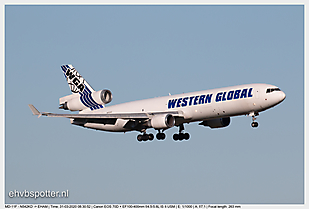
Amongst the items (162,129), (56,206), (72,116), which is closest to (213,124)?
(162,129)

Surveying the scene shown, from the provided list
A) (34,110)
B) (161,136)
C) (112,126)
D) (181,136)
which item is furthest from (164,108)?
(34,110)

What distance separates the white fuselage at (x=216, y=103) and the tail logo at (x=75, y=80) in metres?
9.32

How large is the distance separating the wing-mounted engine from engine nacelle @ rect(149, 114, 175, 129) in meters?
9.86

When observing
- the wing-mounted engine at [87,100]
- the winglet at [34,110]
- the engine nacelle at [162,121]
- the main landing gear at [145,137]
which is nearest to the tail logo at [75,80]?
the wing-mounted engine at [87,100]

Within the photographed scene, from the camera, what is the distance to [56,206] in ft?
164

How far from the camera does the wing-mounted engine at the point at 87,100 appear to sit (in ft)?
245

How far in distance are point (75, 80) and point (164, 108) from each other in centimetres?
1539

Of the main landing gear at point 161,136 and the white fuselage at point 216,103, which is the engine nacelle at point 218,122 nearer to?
the main landing gear at point 161,136

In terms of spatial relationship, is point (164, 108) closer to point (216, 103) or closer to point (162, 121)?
point (162, 121)

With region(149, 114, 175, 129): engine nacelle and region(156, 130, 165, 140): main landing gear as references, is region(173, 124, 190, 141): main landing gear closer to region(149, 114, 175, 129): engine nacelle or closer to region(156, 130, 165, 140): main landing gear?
region(156, 130, 165, 140): main landing gear

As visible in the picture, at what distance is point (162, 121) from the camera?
65.8 m

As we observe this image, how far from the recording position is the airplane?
208 ft

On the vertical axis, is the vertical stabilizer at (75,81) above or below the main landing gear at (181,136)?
above

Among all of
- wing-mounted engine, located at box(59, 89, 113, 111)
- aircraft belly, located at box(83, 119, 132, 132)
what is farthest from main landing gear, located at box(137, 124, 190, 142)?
wing-mounted engine, located at box(59, 89, 113, 111)
